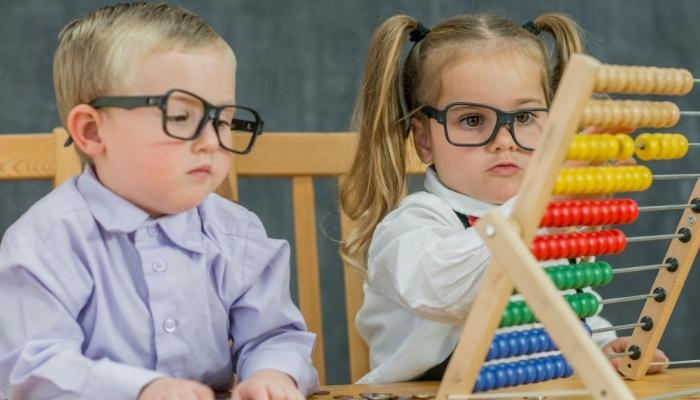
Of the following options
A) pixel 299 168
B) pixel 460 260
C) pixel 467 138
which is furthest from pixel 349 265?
pixel 460 260

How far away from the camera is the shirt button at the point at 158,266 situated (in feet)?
4.24

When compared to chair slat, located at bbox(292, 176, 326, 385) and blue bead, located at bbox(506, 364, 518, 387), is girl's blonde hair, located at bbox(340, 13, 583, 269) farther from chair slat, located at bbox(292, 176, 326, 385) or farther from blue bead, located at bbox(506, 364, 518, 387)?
blue bead, located at bbox(506, 364, 518, 387)

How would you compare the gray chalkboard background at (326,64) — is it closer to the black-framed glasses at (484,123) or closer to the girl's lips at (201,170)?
the black-framed glasses at (484,123)

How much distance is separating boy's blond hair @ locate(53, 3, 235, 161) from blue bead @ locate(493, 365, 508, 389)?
1.51 feet

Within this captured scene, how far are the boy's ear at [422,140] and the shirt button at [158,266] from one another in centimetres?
58

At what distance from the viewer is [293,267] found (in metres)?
2.66

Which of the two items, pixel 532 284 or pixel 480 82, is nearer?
pixel 532 284

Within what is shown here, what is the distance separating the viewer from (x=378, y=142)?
178 cm

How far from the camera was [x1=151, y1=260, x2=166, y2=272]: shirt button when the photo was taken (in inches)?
50.8

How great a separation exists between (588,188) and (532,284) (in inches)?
8.9

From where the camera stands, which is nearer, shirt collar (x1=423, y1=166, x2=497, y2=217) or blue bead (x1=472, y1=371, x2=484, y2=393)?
blue bead (x1=472, y1=371, x2=484, y2=393)

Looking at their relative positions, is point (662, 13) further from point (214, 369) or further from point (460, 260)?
point (214, 369)

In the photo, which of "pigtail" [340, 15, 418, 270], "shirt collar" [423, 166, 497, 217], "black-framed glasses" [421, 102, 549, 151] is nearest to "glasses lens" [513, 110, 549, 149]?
"black-framed glasses" [421, 102, 549, 151]

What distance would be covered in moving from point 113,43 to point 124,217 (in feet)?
0.61
